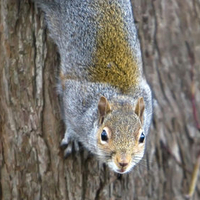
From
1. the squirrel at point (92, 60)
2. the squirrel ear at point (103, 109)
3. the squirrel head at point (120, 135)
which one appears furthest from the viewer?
the squirrel at point (92, 60)

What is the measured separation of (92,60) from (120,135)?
592 millimetres

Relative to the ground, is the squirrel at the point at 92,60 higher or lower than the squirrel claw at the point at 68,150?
higher

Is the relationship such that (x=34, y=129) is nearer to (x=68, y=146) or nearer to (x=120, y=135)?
(x=68, y=146)

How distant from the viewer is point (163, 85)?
4.20 metres

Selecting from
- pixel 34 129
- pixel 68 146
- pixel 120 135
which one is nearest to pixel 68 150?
pixel 68 146

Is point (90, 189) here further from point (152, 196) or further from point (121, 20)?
point (121, 20)

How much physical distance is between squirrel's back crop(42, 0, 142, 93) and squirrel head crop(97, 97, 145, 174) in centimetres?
28

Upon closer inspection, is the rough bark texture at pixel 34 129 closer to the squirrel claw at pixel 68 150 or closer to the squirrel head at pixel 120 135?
the squirrel claw at pixel 68 150

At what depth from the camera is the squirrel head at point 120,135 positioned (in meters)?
2.76

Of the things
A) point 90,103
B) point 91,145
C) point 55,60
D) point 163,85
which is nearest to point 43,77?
point 55,60

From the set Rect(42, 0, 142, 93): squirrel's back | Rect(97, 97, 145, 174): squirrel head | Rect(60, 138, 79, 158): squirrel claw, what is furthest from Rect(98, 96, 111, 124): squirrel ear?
Rect(60, 138, 79, 158): squirrel claw

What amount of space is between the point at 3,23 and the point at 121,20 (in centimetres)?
71

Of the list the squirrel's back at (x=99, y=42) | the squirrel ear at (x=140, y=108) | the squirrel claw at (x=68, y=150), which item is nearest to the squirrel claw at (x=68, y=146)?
the squirrel claw at (x=68, y=150)

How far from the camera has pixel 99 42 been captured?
10.5 feet
